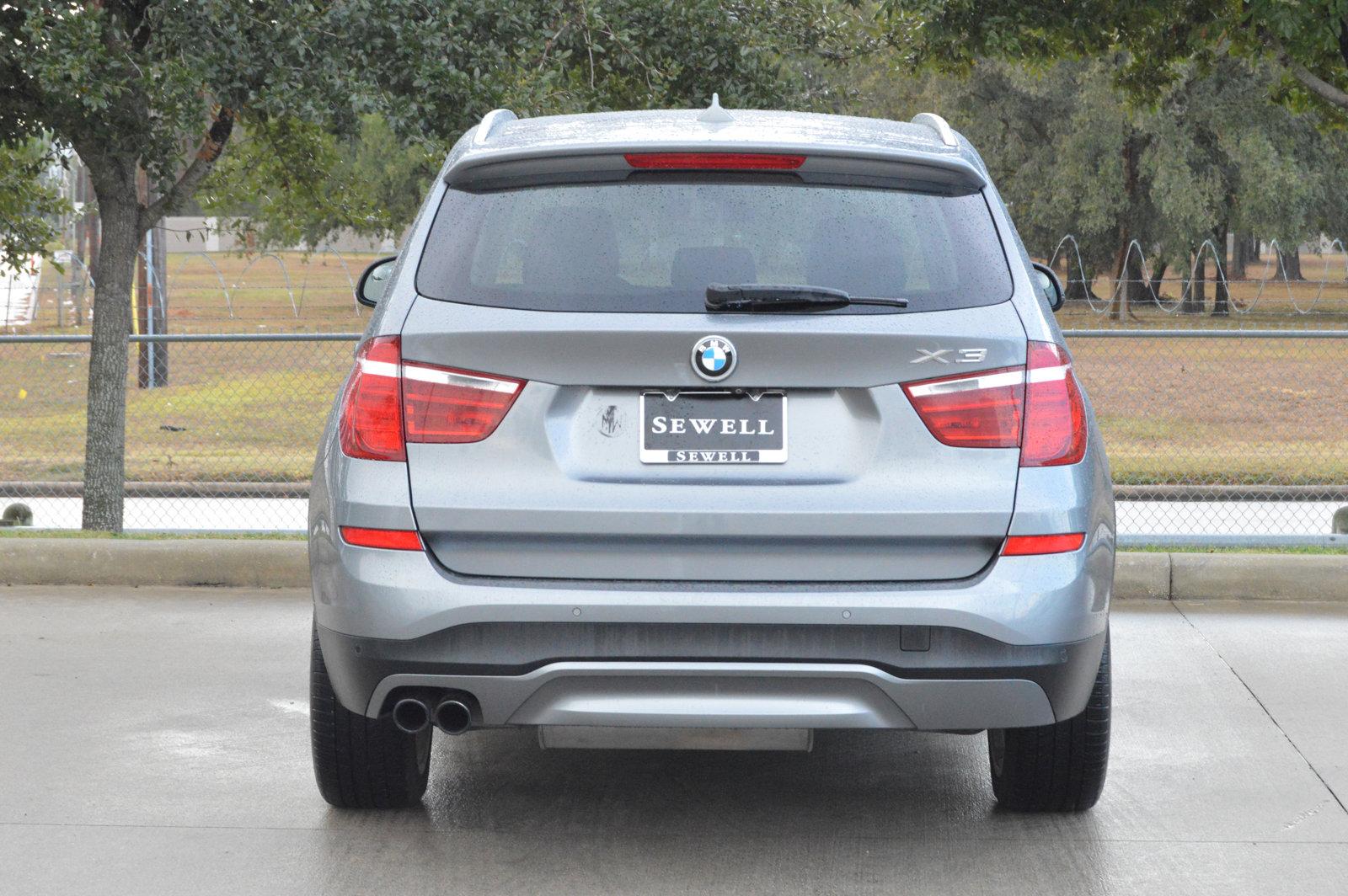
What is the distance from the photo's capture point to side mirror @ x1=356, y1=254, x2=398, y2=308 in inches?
213

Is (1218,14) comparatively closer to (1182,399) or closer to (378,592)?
(1182,399)

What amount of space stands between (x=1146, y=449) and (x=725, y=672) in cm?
1060

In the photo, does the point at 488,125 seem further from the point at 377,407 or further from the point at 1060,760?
the point at 1060,760

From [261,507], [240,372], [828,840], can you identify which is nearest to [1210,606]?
[828,840]

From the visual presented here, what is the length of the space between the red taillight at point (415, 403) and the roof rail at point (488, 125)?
2.38ft

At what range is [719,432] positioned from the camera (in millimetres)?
3754

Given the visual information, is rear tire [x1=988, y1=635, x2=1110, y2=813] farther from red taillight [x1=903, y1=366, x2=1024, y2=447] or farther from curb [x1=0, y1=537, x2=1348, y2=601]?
curb [x1=0, y1=537, x2=1348, y2=601]

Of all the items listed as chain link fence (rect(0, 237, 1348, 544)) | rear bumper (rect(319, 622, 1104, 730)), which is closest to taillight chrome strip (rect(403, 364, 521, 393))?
rear bumper (rect(319, 622, 1104, 730))

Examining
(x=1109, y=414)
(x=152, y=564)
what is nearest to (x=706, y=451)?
(x=152, y=564)

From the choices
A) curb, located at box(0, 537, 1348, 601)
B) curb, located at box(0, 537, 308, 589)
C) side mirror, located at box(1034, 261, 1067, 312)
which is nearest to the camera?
side mirror, located at box(1034, 261, 1067, 312)

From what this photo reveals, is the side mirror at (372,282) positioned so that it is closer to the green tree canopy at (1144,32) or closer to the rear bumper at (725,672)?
the rear bumper at (725,672)

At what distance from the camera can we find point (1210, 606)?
7836 millimetres

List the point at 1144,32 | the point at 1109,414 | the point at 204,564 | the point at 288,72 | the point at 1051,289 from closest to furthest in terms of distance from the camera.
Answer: the point at 1051,289 < the point at 204,564 < the point at 288,72 < the point at 1109,414 < the point at 1144,32

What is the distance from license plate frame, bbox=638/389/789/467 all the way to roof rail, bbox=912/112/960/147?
1040mm
